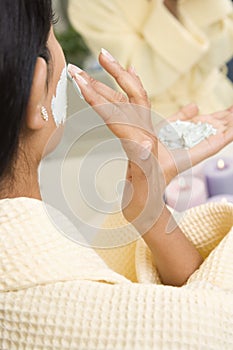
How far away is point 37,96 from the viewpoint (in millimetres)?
476

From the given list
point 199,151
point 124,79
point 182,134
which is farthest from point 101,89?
point 182,134

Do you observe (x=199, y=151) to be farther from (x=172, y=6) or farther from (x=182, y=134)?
(x=172, y=6)

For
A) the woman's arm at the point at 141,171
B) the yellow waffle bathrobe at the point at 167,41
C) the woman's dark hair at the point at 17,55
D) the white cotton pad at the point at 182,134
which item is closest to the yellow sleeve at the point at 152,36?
the yellow waffle bathrobe at the point at 167,41

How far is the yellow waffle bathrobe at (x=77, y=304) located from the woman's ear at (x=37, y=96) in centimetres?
7

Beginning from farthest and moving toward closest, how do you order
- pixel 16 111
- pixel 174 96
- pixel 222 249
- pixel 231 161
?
pixel 174 96
pixel 231 161
pixel 222 249
pixel 16 111

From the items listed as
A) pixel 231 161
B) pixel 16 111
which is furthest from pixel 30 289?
pixel 231 161

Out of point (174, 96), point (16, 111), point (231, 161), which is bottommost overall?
point (174, 96)

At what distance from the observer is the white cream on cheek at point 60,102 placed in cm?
54

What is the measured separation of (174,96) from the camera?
1.50 metres

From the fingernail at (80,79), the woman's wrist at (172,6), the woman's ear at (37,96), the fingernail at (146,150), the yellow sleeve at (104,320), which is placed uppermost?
the woman's ear at (37,96)

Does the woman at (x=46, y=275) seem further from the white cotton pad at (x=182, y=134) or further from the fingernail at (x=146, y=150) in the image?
the white cotton pad at (x=182, y=134)

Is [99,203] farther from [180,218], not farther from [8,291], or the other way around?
[8,291]

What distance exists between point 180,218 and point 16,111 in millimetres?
271

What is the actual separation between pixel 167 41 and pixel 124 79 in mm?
878
